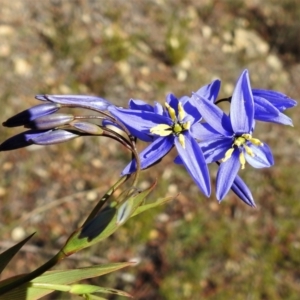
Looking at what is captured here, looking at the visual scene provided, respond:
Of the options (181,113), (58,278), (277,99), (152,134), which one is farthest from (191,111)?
(58,278)

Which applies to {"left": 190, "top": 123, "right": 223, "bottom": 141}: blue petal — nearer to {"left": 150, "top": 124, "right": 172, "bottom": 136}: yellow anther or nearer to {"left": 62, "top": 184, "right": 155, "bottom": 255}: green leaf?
{"left": 150, "top": 124, "right": 172, "bottom": 136}: yellow anther

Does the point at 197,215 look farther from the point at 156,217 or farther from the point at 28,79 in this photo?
the point at 28,79

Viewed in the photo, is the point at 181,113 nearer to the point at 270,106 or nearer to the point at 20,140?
the point at 270,106

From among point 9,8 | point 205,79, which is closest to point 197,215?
point 205,79

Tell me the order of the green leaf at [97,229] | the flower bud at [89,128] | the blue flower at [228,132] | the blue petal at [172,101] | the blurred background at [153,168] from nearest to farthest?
the green leaf at [97,229], the flower bud at [89,128], the blue flower at [228,132], the blue petal at [172,101], the blurred background at [153,168]

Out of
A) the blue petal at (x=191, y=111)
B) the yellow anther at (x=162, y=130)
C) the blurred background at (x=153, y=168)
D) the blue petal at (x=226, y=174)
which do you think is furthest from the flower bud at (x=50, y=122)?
the blurred background at (x=153, y=168)

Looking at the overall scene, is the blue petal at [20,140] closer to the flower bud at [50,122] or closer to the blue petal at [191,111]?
the flower bud at [50,122]

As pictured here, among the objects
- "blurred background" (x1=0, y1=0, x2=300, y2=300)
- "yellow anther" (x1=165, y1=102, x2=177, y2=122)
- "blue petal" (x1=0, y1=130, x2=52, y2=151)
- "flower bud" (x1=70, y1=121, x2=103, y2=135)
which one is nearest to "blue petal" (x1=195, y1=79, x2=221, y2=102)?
"yellow anther" (x1=165, y1=102, x2=177, y2=122)
